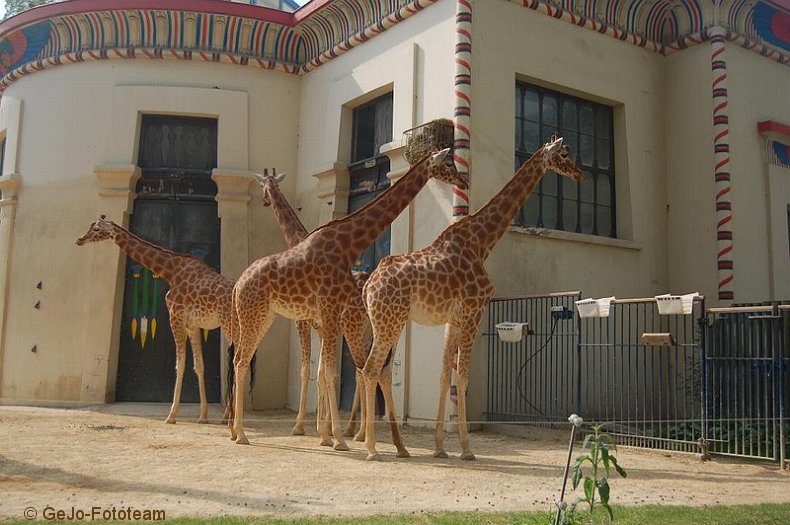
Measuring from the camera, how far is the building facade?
11.7 meters

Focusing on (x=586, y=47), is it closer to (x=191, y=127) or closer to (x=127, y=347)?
(x=191, y=127)

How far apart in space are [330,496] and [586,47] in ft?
30.3

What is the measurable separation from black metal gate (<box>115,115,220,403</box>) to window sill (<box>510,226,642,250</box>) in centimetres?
582

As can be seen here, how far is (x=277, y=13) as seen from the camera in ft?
47.9

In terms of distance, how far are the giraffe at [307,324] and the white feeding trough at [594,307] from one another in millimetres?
2662

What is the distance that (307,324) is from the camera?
34.5 ft

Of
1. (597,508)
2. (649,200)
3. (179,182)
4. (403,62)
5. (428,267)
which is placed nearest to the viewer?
(597,508)

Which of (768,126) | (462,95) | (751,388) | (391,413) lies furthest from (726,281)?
(391,413)

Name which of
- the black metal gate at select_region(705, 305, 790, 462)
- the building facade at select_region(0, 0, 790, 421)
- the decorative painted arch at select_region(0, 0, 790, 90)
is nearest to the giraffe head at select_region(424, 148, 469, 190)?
the building facade at select_region(0, 0, 790, 421)

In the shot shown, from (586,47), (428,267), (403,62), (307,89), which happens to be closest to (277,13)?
(307,89)

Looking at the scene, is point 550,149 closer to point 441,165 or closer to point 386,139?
point 441,165

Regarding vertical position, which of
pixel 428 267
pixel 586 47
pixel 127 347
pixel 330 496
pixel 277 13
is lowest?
pixel 330 496

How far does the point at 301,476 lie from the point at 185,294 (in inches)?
199

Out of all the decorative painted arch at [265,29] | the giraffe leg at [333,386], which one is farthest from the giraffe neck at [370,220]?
A: the decorative painted arch at [265,29]
